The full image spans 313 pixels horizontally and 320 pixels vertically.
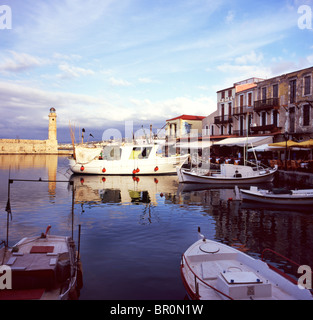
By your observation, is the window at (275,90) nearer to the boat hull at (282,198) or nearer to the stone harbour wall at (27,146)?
the boat hull at (282,198)

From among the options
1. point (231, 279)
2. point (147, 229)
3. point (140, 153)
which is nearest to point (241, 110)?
point (140, 153)

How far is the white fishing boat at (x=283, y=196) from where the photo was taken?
16.3m

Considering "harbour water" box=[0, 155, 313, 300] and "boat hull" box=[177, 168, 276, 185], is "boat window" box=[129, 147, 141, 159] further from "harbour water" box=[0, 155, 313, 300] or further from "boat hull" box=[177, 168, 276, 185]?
"harbour water" box=[0, 155, 313, 300]

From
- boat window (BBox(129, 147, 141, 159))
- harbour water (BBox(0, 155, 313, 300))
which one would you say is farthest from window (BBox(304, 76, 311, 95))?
boat window (BBox(129, 147, 141, 159))

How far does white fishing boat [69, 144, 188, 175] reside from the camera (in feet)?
111

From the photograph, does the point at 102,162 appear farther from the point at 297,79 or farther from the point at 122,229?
the point at 297,79

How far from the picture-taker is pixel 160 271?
861 centimetres

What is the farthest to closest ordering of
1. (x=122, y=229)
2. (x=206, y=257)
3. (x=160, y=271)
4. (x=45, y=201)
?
(x=45, y=201), (x=122, y=229), (x=160, y=271), (x=206, y=257)

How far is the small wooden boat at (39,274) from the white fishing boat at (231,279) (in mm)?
2962

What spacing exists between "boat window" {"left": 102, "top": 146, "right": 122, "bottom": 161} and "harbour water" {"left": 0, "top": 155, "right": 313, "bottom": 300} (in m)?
12.2

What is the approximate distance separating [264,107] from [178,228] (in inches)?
1060

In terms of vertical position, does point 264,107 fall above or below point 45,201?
above
